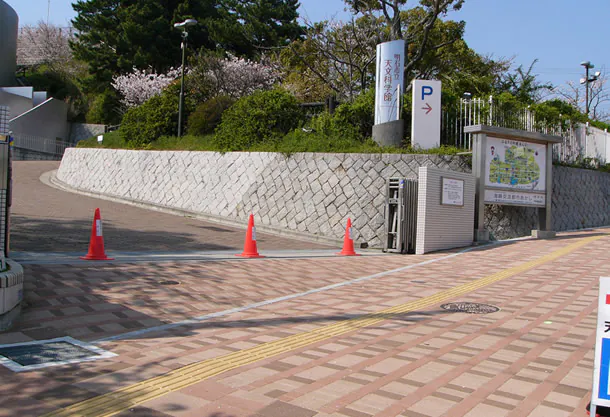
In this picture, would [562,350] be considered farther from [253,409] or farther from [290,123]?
[290,123]

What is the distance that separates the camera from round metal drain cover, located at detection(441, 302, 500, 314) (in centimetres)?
666

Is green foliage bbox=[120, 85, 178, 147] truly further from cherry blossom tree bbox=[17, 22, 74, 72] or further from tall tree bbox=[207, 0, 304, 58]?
cherry blossom tree bbox=[17, 22, 74, 72]

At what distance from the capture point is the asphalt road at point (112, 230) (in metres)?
11.2

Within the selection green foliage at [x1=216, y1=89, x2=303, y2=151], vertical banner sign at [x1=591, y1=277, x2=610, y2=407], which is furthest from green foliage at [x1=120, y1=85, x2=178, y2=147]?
vertical banner sign at [x1=591, y1=277, x2=610, y2=407]

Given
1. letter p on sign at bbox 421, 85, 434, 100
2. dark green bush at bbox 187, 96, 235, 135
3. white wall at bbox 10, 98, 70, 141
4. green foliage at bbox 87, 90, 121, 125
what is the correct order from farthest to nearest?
green foliage at bbox 87, 90, 121, 125 < white wall at bbox 10, 98, 70, 141 < dark green bush at bbox 187, 96, 235, 135 < letter p on sign at bbox 421, 85, 434, 100

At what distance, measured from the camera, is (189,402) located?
362 cm

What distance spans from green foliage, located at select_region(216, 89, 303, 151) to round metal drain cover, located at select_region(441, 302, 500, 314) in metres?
12.9

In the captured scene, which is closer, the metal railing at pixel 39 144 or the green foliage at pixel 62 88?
the metal railing at pixel 39 144

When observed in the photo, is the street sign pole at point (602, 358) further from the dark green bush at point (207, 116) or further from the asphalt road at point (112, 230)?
the dark green bush at point (207, 116)

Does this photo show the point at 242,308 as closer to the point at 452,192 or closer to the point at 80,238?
the point at 80,238

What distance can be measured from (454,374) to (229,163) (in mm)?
15483

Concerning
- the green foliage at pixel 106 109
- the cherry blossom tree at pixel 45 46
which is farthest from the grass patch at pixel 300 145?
the cherry blossom tree at pixel 45 46

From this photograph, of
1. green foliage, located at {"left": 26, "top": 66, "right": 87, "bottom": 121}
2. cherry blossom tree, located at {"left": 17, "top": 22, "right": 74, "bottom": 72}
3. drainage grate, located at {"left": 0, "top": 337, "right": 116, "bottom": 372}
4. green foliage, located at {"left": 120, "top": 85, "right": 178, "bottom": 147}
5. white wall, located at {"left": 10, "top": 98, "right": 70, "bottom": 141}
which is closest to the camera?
drainage grate, located at {"left": 0, "top": 337, "right": 116, "bottom": 372}

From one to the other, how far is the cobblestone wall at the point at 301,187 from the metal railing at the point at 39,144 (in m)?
18.9
